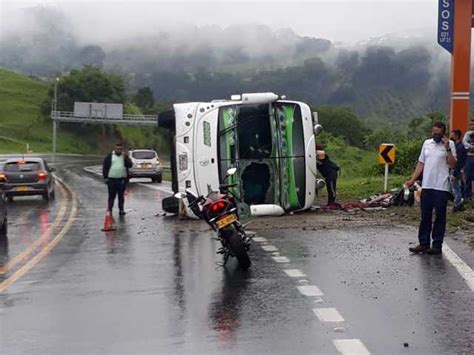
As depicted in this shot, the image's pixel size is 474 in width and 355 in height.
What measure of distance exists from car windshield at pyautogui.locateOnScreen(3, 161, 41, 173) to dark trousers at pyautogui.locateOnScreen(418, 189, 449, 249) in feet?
55.4

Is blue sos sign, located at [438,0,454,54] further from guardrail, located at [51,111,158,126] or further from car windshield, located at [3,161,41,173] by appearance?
guardrail, located at [51,111,158,126]

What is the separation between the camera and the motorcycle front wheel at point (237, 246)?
1036 centimetres

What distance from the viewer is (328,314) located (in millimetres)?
7707

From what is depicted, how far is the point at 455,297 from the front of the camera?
8469 mm

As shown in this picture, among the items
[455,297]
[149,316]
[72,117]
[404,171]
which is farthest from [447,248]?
[72,117]

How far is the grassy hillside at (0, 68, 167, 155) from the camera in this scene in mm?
102875

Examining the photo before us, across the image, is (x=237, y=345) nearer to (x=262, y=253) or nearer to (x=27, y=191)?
(x=262, y=253)

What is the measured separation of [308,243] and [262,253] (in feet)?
3.93

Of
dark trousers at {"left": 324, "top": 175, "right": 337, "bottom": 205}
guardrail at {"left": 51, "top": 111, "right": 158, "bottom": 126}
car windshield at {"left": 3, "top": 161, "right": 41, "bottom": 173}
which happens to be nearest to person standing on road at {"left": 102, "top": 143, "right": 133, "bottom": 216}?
dark trousers at {"left": 324, "top": 175, "right": 337, "bottom": 205}

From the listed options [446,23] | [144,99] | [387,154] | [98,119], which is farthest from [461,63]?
[144,99]

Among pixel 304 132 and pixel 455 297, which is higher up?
pixel 304 132

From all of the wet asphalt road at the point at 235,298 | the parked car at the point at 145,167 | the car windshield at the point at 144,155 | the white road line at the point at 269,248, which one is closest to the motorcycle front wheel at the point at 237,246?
the wet asphalt road at the point at 235,298

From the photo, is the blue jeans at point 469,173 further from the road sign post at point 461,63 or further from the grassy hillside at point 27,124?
the grassy hillside at point 27,124

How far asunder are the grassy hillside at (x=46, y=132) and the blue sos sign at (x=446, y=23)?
80.4 meters
